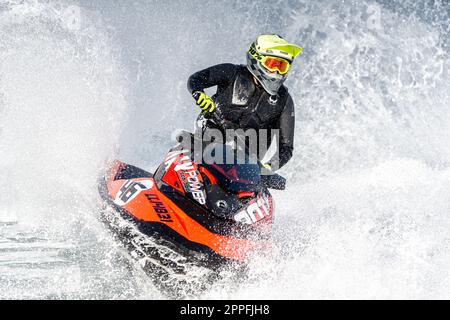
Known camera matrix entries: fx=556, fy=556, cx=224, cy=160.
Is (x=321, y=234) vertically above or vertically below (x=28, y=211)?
above

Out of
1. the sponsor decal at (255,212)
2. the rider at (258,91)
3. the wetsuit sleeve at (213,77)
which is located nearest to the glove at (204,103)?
the rider at (258,91)

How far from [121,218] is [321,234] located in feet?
6.00

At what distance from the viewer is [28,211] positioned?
22.1 feet

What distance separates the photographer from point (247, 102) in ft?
16.5

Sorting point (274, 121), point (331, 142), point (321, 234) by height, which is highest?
point (274, 121)

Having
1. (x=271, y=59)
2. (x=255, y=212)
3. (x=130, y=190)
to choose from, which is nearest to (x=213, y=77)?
(x=271, y=59)

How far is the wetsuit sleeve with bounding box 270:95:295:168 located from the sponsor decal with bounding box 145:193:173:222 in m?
1.45

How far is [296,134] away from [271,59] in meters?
6.45

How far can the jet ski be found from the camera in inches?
153

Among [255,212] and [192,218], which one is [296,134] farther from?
[192,218]

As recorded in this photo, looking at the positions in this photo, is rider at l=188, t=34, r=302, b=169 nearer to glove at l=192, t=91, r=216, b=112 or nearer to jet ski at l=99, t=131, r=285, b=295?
glove at l=192, t=91, r=216, b=112

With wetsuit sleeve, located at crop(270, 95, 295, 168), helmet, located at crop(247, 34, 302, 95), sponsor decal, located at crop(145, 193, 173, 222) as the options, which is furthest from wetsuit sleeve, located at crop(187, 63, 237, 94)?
sponsor decal, located at crop(145, 193, 173, 222)
